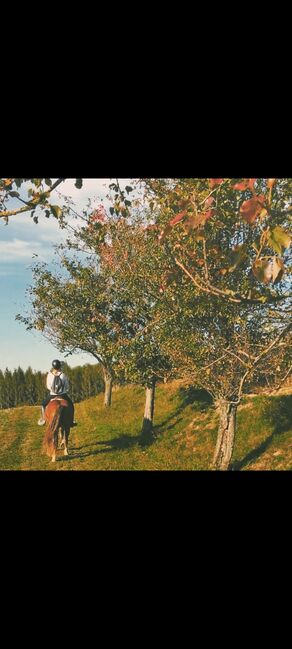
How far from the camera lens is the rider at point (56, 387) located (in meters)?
6.26

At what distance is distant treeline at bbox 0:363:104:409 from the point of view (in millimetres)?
6293

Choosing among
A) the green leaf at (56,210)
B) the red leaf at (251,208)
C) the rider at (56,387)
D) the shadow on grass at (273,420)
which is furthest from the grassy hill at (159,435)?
the red leaf at (251,208)

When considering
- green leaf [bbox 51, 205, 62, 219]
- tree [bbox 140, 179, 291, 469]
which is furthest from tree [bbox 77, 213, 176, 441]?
green leaf [bbox 51, 205, 62, 219]

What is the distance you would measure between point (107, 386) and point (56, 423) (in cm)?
89

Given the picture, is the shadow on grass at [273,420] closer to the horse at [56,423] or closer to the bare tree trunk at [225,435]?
the bare tree trunk at [225,435]

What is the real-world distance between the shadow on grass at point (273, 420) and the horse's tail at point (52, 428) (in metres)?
2.50

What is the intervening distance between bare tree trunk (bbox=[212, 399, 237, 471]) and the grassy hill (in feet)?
0.29

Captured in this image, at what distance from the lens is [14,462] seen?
6.39 m

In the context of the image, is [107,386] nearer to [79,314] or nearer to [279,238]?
[79,314]

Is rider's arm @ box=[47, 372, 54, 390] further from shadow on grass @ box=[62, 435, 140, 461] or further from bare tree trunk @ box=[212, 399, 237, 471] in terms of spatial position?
bare tree trunk @ box=[212, 399, 237, 471]
